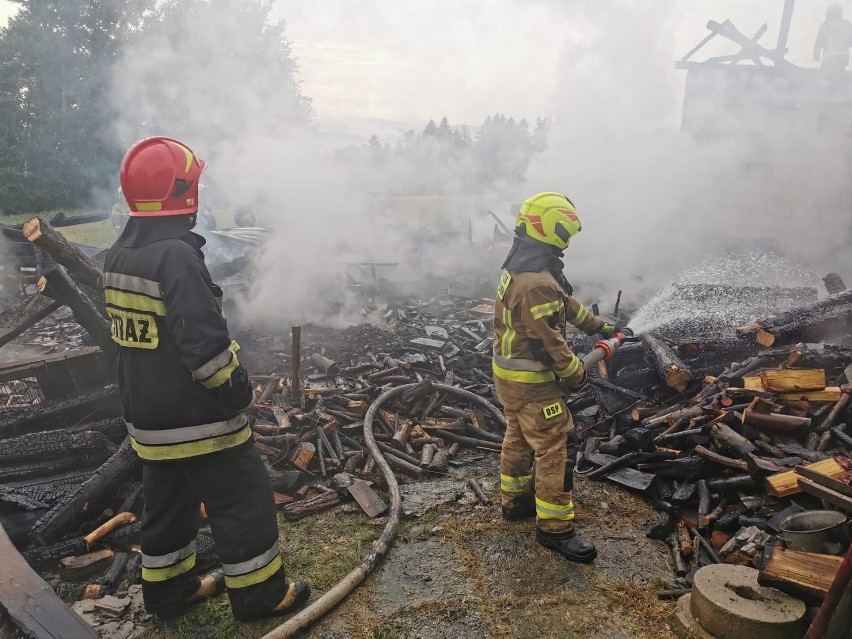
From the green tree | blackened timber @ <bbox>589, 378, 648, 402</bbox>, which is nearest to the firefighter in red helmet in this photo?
blackened timber @ <bbox>589, 378, 648, 402</bbox>

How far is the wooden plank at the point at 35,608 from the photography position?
109 inches

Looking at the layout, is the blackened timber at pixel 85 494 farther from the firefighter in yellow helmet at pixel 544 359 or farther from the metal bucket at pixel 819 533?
the metal bucket at pixel 819 533

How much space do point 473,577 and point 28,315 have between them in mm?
5546

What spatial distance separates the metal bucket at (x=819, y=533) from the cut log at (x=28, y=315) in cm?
610

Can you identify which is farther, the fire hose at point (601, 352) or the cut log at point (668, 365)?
the cut log at point (668, 365)

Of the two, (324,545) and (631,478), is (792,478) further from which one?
(324,545)

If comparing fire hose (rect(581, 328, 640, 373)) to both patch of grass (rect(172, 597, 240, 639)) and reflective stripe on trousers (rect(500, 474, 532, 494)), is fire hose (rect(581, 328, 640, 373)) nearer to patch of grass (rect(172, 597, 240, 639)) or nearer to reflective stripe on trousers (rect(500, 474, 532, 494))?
reflective stripe on trousers (rect(500, 474, 532, 494))

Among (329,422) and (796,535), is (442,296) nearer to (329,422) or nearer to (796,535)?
(329,422)

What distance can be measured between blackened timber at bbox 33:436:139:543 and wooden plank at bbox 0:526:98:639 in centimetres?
70

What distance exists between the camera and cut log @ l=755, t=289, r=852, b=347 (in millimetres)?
5910

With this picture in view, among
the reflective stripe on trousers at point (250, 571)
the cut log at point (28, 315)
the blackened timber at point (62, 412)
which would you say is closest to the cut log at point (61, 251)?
the cut log at point (28, 315)

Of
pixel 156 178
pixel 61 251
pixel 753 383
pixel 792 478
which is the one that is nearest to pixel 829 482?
pixel 792 478

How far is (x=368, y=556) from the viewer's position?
3.69m

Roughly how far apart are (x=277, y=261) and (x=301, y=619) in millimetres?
8464
